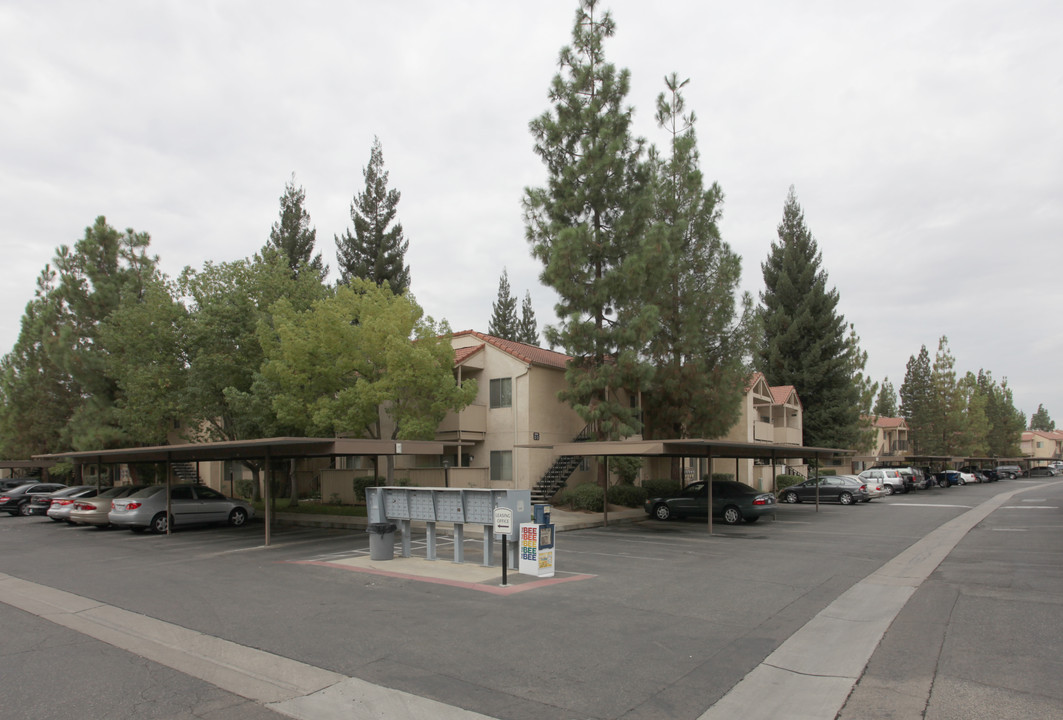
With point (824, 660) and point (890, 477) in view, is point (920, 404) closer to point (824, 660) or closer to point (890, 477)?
point (890, 477)

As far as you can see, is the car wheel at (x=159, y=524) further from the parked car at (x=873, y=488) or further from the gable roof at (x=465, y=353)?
the parked car at (x=873, y=488)

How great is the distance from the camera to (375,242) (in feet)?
147

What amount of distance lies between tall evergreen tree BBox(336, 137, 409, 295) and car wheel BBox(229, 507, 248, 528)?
23249mm

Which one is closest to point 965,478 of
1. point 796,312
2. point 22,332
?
point 796,312

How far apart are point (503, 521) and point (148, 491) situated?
49.7 ft

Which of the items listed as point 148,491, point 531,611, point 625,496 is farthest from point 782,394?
point 531,611

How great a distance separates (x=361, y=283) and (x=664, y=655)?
66.2 ft

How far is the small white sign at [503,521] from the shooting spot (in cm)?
1170

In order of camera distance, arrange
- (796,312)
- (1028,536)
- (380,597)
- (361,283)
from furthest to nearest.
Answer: (796,312) → (361,283) → (1028,536) → (380,597)

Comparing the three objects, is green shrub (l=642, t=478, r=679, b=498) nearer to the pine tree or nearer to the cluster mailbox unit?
the cluster mailbox unit

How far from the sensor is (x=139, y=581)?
39.1 ft

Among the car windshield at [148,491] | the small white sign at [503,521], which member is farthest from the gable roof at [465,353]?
the small white sign at [503,521]

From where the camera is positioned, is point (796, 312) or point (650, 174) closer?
point (650, 174)

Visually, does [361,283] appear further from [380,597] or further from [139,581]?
[380,597]
